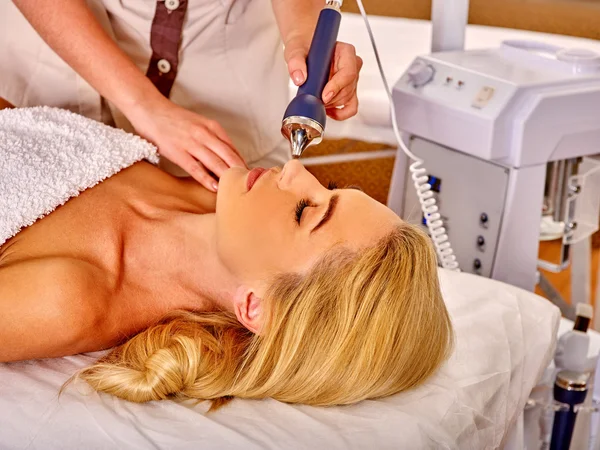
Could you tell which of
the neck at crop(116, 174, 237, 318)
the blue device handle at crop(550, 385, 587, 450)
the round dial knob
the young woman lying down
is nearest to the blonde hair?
the young woman lying down

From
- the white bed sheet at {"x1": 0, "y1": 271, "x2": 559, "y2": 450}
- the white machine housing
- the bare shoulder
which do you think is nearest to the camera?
the white bed sheet at {"x1": 0, "y1": 271, "x2": 559, "y2": 450}

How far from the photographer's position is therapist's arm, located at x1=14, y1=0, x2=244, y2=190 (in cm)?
159

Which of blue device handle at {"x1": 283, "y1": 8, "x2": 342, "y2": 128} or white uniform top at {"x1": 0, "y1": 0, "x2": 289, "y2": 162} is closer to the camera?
blue device handle at {"x1": 283, "y1": 8, "x2": 342, "y2": 128}

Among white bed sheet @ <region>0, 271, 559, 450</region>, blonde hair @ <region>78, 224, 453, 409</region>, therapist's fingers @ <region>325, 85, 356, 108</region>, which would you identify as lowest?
white bed sheet @ <region>0, 271, 559, 450</region>

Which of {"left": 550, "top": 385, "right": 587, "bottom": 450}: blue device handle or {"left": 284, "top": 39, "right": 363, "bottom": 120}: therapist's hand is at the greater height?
{"left": 284, "top": 39, "right": 363, "bottom": 120}: therapist's hand

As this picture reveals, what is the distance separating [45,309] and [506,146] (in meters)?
1.00

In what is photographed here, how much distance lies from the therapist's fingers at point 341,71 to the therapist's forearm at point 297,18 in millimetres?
124

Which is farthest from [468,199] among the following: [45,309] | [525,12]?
[525,12]

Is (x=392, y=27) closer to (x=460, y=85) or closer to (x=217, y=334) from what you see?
(x=460, y=85)

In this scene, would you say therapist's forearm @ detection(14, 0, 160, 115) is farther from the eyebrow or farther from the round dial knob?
the round dial knob

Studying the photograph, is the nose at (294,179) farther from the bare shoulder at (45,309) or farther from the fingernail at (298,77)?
the bare shoulder at (45,309)

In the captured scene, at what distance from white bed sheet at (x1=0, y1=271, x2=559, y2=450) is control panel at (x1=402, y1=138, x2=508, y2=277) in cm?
38

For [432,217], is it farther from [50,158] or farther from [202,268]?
[50,158]

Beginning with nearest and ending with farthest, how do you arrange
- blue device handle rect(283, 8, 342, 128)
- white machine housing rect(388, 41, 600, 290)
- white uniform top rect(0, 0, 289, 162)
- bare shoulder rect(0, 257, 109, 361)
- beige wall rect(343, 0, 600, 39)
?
bare shoulder rect(0, 257, 109, 361) < blue device handle rect(283, 8, 342, 128) < white machine housing rect(388, 41, 600, 290) < white uniform top rect(0, 0, 289, 162) < beige wall rect(343, 0, 600, 39)
